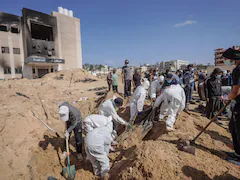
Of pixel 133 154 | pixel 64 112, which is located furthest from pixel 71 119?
pixel 133 154

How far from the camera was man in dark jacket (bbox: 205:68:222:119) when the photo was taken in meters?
4.05

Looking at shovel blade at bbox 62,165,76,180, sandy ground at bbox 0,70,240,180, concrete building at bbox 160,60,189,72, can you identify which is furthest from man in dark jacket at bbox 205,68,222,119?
shovel blade at bbox 62,165,76,180

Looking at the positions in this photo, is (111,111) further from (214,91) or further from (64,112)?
(214,91)

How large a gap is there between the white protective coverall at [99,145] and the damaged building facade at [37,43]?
23.6 metres

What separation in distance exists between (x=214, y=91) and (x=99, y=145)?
3614 mm

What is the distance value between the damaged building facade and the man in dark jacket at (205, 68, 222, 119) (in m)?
24.3

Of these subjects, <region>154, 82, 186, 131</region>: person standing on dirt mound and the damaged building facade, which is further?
the damaged building facade

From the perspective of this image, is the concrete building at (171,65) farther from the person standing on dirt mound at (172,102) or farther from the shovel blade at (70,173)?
the shovel blade at (70,173)

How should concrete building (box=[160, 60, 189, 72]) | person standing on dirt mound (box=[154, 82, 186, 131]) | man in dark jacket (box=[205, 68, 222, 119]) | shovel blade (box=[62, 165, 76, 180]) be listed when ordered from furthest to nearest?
1. concrete building (box=[160, 60, 189, 72])
2. man in dark jacket (box=[205, 68, 222, 119])
3. person standing on dirt mound (box=[154, 82, 186, 131])
4. shovel blade (box=[62, 165, 76, 180])

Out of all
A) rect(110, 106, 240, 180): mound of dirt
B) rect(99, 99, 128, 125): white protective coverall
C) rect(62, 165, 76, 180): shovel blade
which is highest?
rect(99, 99, 128, 125): white protective coverall

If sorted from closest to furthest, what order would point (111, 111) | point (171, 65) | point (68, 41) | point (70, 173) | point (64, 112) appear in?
1. point (70, 173)
2. point (64, 112)
3. point (111, 111)
4. point (171, 65)
5. point (68, 41)

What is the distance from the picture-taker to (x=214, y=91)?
13.5 ft

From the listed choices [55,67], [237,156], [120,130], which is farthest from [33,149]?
[55,67]

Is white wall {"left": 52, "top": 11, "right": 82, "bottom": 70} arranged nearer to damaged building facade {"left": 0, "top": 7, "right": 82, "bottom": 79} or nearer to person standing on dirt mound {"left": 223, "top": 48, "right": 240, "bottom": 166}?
damaged building facade {"left": 0, "top": 7, "right": 82, "bottom": 79}
